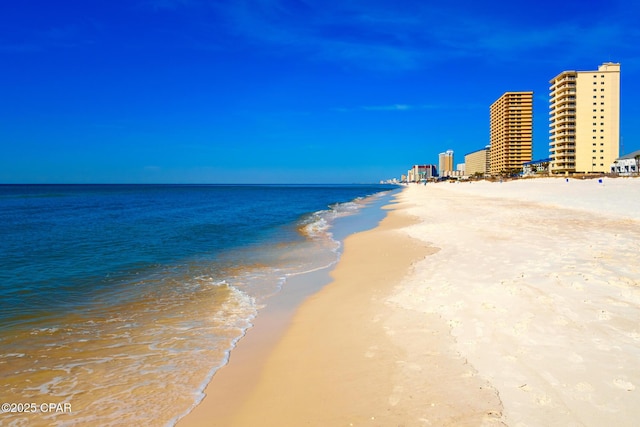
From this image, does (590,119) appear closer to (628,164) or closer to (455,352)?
(628,164)

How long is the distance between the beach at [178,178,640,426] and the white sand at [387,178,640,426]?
2 centimetres

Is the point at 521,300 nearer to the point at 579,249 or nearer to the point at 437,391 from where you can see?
the point at 437,391

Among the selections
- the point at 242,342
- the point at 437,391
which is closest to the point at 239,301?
the point at 242,342

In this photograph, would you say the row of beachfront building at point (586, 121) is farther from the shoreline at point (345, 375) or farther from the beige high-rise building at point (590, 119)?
the shoreline at point (345, 375)

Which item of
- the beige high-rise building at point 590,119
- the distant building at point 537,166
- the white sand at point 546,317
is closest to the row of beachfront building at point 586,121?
the beige high-rise building at point 590,119

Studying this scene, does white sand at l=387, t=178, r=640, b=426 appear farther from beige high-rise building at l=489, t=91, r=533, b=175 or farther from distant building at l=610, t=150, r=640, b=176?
beige high-rise building at l=489, t=91, r=533, b=175

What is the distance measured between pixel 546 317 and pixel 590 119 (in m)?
109

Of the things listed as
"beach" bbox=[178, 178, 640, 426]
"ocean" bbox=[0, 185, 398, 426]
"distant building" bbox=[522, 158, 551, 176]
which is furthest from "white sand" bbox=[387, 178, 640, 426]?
"distant building" bbox=[522, 158, 551, 176]

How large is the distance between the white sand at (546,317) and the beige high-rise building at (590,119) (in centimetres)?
9778

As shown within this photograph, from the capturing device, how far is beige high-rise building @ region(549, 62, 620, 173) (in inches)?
3629

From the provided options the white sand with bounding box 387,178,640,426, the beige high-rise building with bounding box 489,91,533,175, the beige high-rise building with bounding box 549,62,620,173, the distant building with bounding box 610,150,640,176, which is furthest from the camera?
the beige high-rise building with bounding box 489,91,533,175

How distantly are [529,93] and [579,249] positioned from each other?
15806cm

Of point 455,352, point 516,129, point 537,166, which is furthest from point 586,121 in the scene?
point 455,352

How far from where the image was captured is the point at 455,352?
505 cm
